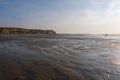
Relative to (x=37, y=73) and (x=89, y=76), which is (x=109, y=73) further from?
(x=37, y=73)

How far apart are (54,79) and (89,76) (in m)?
1.48

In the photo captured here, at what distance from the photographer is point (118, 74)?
6.18 m

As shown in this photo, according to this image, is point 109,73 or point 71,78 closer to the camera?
point 71,78

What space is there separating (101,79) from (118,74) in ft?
3.78

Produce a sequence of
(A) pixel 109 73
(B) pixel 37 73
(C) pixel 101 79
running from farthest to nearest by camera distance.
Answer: (A) pixel 109 73
(B) pixel 37 73
(C) pixel 101 79

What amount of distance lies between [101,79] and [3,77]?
142 inches

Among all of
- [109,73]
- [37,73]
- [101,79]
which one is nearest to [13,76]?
[37,73]

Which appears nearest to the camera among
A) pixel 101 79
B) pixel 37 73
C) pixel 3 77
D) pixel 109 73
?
pixel 3 77

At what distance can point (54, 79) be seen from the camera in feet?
17.4

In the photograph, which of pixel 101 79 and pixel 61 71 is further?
pixel 61 71

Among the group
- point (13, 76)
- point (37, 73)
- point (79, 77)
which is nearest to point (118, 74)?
point (79, 77)

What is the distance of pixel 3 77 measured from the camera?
16.8 feet

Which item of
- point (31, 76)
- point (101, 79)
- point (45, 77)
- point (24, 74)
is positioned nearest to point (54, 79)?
point (45, 77)

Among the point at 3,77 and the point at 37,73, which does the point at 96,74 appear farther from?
the point at 3,77
